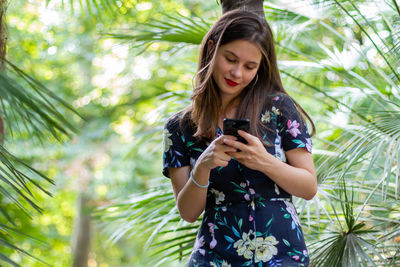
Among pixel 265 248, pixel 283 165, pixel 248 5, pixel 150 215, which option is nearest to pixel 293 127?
pixel 283 165

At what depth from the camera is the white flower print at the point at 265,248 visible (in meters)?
1.43

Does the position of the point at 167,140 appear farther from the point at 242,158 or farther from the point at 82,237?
the point at 82,237

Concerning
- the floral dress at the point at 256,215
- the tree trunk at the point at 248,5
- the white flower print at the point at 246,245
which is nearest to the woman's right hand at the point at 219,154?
the floral dress at the point at 256,215

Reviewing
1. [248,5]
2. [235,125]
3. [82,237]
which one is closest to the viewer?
[235,125]

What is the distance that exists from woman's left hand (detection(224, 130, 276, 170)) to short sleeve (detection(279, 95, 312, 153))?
136 mm

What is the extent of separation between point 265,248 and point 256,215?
0.09 meters

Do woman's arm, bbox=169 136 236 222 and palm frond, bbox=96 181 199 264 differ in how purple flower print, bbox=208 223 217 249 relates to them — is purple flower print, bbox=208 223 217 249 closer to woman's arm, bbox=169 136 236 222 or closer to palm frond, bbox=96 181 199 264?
woman's arm, bbox=169 136 236 222

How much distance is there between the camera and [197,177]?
4.87 ft

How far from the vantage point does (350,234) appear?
1782mm

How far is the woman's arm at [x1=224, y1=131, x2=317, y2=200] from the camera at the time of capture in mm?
1384

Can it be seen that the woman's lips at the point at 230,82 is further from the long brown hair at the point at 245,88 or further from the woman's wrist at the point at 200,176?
the woman's wrist at the point at 200,176

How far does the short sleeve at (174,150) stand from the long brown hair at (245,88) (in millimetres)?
43

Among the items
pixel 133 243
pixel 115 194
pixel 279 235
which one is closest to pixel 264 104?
pixel 279 235

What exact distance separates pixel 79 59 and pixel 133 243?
440 centimetres
